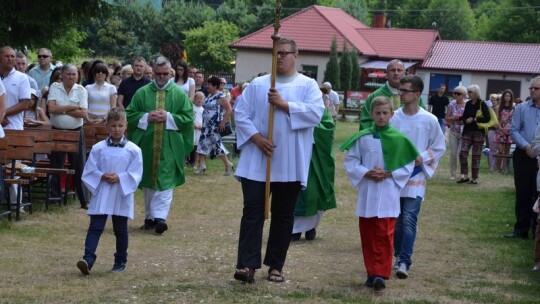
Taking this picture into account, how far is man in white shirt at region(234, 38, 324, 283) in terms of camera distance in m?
9.34

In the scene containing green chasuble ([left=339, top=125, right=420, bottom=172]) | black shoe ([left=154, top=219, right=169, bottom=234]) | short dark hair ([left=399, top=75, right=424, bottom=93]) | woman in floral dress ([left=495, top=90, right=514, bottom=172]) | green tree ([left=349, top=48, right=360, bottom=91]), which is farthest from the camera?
green tree ([left=349, top=48, right=360, bottom=91])

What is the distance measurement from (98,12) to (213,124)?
20.5ft

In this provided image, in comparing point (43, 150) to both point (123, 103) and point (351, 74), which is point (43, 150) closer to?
point (123, 103)

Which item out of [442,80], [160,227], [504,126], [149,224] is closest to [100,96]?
[149,224]

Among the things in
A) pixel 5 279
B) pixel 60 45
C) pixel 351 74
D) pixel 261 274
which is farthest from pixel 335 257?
pixel 351 74

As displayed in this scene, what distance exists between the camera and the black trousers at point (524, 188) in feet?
44.1

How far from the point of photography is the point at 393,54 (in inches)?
2756

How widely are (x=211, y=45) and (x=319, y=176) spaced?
53871 millimetres

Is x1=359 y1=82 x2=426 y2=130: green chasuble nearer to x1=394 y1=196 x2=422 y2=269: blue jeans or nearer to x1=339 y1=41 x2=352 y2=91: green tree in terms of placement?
x1=394 y1=196 x2=422 y2=269: blue jeans

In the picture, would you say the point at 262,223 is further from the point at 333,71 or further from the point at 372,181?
the point at 333,71

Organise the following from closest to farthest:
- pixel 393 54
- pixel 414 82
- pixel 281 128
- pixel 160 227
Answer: pixel 281 128
pixel 414 82
pixel 160 227
pixel 393 54

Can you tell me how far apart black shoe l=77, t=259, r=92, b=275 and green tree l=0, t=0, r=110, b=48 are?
602 cm

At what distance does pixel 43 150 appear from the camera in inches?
547

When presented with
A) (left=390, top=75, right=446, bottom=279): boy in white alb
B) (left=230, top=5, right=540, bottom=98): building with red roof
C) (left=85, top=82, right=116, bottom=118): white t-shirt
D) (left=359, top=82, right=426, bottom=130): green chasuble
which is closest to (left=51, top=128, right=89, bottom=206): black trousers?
(left=85, top=82, right=116, bottom=118): white t-shirt
